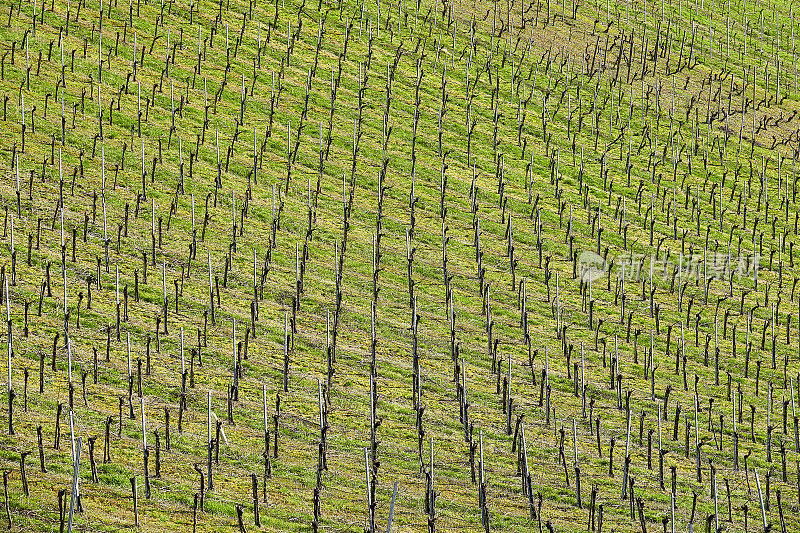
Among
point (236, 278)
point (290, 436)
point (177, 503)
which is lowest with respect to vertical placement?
point (177, 503)

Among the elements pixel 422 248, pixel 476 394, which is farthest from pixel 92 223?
pixel 476 394

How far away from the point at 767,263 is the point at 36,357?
52.2ft

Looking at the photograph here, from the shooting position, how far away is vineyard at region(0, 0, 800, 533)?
672 inches

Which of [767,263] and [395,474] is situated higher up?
[767,263]

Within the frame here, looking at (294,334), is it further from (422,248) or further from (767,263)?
(767,263)

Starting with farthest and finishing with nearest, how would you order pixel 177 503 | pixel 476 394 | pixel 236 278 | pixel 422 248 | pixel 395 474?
pixel 422 248 → pixel 236 278 → pixel 476 394 → pixel 395 474 → pixel 177 503

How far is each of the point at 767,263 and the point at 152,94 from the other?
14583 millimetres

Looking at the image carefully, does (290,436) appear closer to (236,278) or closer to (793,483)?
(236,278)

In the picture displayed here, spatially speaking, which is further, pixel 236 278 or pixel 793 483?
pixel 236 278

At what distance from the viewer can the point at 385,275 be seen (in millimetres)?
23391

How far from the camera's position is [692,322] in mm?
23594

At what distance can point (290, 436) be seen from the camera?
18.0m

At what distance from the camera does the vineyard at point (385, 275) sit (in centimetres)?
1708

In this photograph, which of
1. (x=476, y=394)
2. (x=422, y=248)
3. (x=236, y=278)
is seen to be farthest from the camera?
(x=422, y=248)
